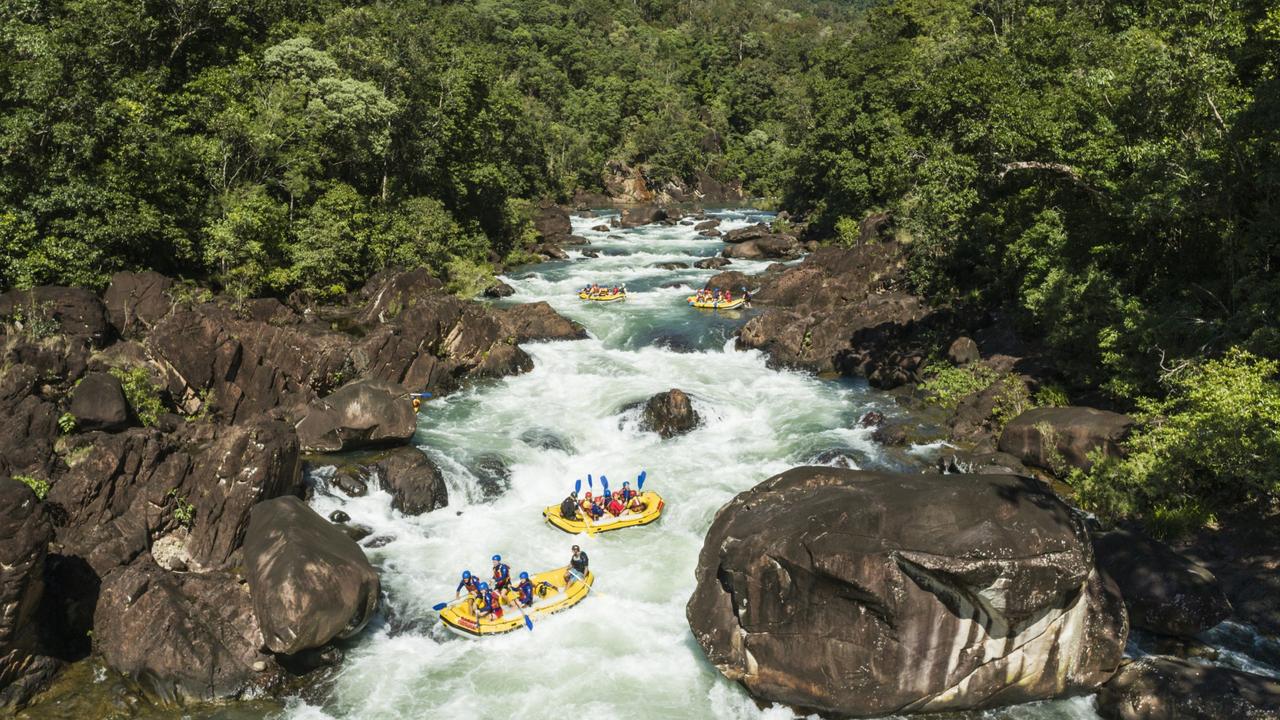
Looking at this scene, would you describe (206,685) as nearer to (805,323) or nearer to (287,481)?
(287,481)

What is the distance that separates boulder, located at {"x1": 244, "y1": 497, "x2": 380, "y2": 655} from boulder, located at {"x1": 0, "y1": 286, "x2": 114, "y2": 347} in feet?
34.3

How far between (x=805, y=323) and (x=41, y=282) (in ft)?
85.7

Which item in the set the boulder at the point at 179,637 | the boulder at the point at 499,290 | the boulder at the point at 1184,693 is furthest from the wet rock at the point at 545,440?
the boulder at the point at 499,290

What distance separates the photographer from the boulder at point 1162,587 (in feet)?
40.8

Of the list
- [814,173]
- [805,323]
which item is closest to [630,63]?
[814,173]

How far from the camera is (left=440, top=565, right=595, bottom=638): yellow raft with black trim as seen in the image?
48.3 feet

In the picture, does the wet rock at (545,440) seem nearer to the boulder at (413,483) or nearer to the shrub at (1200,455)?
the boulder at (413,483)

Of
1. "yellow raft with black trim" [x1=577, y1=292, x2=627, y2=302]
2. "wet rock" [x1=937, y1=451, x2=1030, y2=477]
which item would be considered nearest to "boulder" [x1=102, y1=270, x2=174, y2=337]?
"yellow raft with black trim" [x1=577, y1=292, x2=627, y2=302]

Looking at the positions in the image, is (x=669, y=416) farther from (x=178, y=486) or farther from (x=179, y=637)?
(x=179, y=637)

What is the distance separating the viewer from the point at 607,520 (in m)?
18.3

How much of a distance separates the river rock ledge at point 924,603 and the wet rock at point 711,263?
34936 millimetres

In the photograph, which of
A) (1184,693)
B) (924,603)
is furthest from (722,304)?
(1184,693)

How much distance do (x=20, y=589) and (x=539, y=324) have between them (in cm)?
2129

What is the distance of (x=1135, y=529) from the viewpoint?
1566cm
